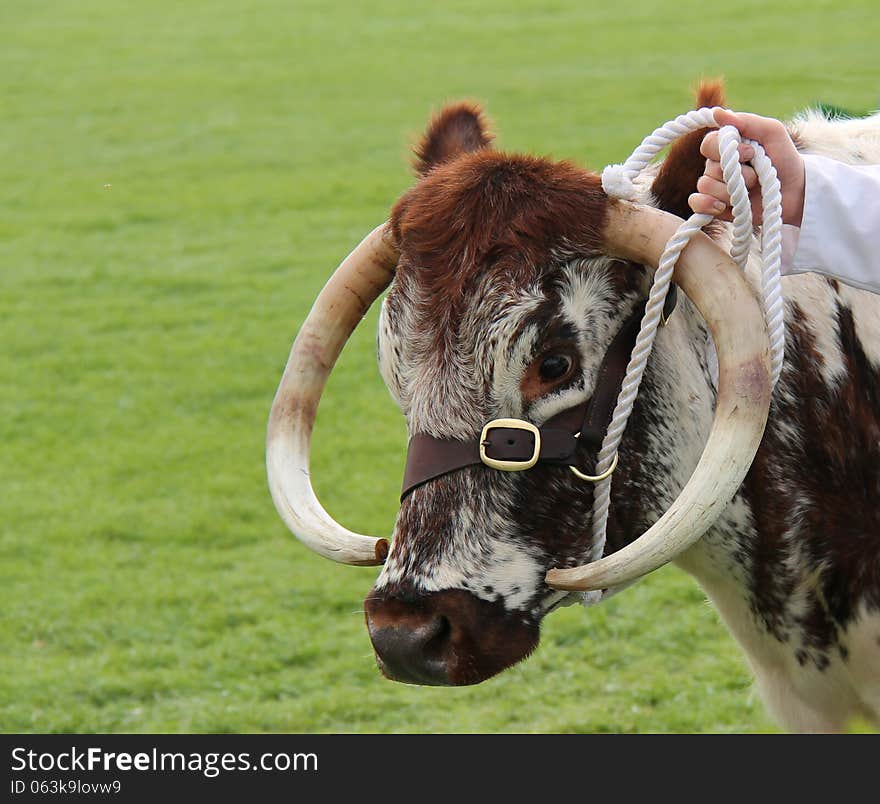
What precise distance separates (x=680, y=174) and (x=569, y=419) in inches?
21.9

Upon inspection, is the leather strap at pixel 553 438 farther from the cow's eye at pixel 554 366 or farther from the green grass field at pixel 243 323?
the green grass field at pixel 243 323

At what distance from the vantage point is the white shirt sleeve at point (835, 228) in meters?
2.59

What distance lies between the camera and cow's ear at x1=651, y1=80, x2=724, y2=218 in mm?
2672

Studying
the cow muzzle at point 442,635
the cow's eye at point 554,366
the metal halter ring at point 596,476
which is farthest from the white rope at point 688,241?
the cow muzzle at point 442,635

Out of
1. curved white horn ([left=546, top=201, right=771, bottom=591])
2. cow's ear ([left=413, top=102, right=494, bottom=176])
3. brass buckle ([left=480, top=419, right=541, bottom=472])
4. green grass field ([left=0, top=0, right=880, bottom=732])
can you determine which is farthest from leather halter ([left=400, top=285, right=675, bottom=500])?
green grass field ([left=0, top=0, right=880, bottom=732])

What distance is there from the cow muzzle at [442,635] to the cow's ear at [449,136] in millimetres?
1132

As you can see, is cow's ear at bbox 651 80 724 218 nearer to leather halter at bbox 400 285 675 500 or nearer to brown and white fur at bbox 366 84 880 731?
brown and white fur at bbox 366 84 880 731

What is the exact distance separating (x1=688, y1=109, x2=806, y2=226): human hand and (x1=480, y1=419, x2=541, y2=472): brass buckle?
0.53 meters

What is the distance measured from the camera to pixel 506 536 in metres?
2.59

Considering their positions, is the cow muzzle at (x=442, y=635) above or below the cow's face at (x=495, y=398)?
below

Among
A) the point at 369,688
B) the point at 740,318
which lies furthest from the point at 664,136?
the point at 369,688

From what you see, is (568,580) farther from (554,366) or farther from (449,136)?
(449,136)
